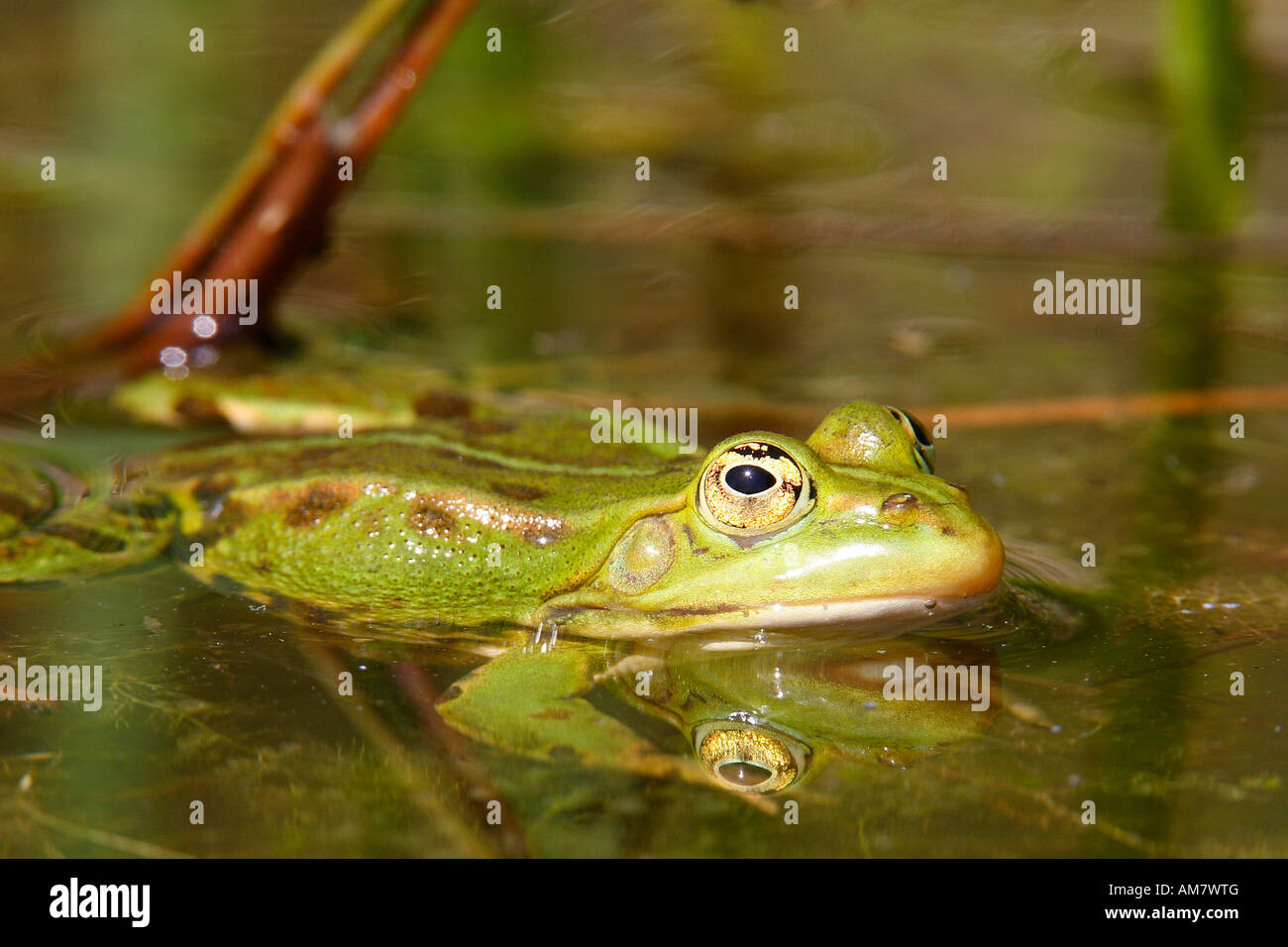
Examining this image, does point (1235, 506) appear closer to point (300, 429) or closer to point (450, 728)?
point (450, 728)

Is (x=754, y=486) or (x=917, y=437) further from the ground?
(x=917, y=437)

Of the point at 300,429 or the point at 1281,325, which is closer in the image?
the point at 300,429

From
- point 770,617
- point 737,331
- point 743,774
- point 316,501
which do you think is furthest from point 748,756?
point 737,331

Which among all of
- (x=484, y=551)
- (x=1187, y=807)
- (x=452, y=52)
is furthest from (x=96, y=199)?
(x=1187, y=807)

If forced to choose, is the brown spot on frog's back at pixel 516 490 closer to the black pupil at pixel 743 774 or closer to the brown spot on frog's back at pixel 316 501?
the brown spot on frog's back at pixel 316 501

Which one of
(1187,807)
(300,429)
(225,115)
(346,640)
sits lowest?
(1187,807)

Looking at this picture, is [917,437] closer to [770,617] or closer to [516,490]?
[770,617]

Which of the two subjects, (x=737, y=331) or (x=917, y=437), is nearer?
(x=917, y=437)
